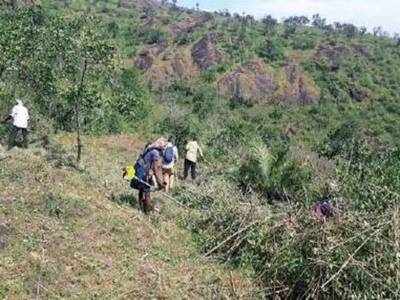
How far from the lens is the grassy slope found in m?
8.98

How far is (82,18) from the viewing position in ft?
51.5

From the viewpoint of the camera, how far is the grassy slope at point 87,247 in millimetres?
8977

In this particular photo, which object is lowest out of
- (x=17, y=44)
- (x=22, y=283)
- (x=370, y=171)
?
(x=22, y=283)

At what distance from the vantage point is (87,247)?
992 centimetres

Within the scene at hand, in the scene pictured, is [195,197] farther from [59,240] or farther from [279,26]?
[279,26]

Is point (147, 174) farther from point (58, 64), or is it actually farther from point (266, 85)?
point (266, 85)

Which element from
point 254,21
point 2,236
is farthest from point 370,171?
point 254,21

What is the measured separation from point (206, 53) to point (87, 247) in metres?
50.3

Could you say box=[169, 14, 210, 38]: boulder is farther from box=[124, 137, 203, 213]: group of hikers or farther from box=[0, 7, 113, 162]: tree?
box=[124, 137, 203, 213]: group of hikers

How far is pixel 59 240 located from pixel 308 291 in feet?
11.6

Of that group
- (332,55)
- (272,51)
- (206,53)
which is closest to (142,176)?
(206,53)

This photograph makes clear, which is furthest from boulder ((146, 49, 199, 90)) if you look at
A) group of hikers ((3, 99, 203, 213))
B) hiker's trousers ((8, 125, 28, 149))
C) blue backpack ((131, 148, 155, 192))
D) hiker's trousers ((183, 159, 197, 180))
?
blue backpack ((131, 148, 155, 192))

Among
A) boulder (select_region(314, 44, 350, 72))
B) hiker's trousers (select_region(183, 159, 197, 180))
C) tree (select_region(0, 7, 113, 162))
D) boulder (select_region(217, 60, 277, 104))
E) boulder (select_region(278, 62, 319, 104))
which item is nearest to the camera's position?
tree (select_region(0, 7, 113, 162))

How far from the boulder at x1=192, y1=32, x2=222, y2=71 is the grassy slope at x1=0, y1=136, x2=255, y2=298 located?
152ft
